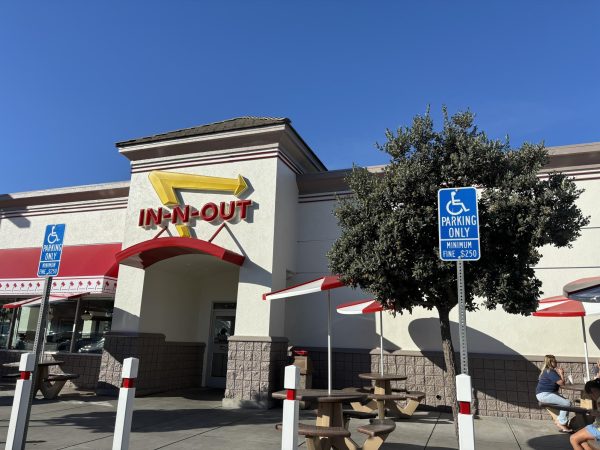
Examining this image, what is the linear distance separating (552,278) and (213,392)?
9.85 metres

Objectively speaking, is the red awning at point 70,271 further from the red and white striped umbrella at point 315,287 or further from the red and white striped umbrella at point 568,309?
the red and white striped umbrella at point 568,309

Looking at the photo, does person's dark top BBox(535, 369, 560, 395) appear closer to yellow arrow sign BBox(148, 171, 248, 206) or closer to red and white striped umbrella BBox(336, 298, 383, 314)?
red and white striped umbrella BBox(336, 298, 383, 314)

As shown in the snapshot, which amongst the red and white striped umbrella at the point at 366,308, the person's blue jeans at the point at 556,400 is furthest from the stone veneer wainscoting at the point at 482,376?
the person's blue jeans at the point at 556,400

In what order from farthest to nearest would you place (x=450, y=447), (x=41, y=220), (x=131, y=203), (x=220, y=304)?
(x=41, y=220) < (x=220, y=304) < (x=131, y=203) < (x=450, y=447)

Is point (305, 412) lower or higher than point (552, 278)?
lower

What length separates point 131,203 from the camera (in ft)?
46.0

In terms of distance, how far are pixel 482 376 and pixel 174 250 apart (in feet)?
27.4

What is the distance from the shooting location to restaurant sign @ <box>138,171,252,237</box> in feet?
42.1

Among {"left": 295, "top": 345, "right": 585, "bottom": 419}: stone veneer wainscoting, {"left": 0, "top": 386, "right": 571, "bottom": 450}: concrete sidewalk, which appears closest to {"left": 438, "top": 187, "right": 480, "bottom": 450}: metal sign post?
{"left": 0, "top": 386, "right": 571, "bottom": 450}: concrete sidewalk

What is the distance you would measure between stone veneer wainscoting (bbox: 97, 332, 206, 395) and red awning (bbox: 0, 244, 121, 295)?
167 centimetres

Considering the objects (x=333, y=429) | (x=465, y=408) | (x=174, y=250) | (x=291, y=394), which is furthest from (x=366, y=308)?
(x=465, y=408)

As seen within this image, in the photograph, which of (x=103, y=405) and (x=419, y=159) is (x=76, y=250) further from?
(x=419, y=159)

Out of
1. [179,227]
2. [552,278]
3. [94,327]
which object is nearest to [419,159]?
[552,278]

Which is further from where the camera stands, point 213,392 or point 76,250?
point 76,250
